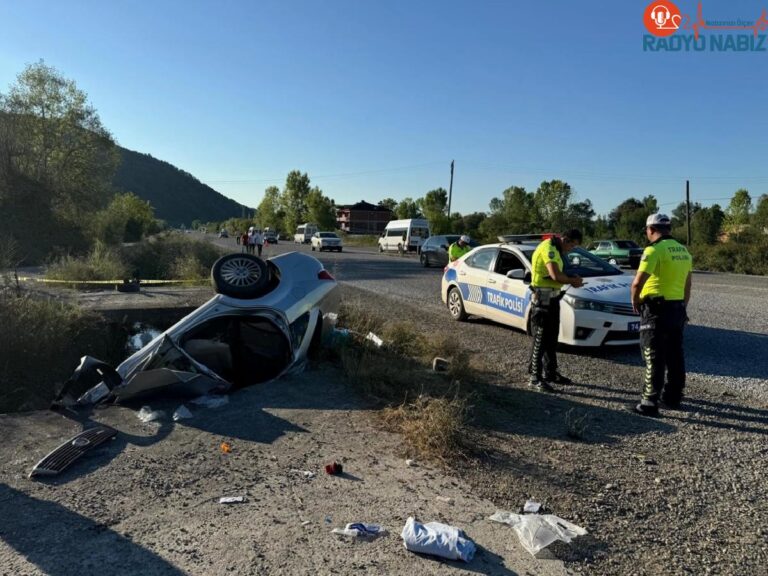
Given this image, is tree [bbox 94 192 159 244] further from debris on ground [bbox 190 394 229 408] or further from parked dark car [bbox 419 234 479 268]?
debris on ground [bbox 190 394 229 408]

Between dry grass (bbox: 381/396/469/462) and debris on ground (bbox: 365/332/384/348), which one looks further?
debris on ground (bbox: 365/332/384/348)

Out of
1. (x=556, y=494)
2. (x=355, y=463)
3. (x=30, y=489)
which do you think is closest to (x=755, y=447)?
(x=556, y=494)

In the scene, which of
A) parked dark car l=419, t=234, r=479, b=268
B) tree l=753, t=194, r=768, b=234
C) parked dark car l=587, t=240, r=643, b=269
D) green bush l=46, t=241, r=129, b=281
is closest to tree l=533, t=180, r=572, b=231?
tree l=753, t=194, r=768, b=234

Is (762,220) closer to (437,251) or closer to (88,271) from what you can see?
(437,251)

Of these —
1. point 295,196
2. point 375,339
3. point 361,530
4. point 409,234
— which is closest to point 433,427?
point 361,530

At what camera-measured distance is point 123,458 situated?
4.09m

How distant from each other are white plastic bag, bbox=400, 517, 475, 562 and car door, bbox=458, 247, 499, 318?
682 centimetres

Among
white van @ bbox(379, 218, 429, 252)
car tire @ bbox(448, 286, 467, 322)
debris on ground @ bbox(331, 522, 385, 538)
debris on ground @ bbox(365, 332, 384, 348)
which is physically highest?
white van @ bbox(379, 218, 429, 252)

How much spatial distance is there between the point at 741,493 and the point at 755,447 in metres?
0.98

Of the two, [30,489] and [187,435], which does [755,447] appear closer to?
[187,435]

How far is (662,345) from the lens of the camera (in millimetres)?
5125

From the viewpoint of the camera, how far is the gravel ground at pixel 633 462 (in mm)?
2912

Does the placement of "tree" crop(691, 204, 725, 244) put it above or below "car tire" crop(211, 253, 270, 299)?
above

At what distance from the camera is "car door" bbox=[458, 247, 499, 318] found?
379 inches
